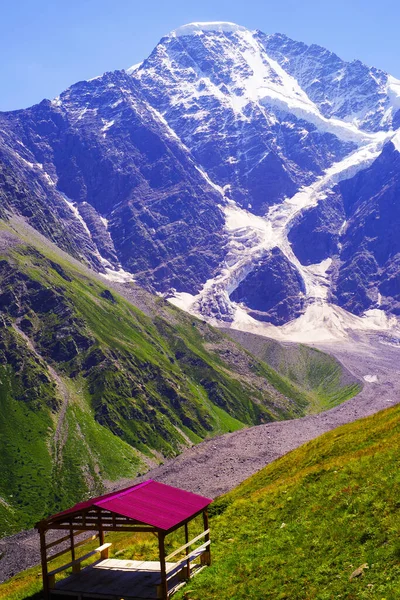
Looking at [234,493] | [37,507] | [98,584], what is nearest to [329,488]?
[98,584]

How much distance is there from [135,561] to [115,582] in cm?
357

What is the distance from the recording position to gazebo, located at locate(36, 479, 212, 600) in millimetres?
37125

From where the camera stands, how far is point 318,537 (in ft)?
125

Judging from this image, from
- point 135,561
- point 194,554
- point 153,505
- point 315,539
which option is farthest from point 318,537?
point 135,561

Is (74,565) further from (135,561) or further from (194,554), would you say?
(194,554)

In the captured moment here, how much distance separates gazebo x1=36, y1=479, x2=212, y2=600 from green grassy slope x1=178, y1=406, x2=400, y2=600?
1555 millimetres

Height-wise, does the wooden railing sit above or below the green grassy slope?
below

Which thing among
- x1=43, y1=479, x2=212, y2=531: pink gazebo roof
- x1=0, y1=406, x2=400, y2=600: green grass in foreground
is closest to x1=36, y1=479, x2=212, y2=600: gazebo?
x1=43, y1=479, x2=212, y2=531: pink gazebo roof

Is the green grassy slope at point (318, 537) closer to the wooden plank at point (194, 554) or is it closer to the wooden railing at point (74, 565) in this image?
the wooden plank at point (194, 554)

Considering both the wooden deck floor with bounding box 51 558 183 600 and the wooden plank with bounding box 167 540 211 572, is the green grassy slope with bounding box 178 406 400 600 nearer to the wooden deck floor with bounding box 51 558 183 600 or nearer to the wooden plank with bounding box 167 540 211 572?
the wooden plank with bounding box 167 540 211 572

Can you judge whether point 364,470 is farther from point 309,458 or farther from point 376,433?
point 309,458

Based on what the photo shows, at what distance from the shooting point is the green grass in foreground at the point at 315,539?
33.2 metres

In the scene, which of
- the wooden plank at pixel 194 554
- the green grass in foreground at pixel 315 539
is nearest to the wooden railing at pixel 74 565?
the green grass in foreground at pixel 315 539

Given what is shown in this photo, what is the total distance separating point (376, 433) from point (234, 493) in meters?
17.5
